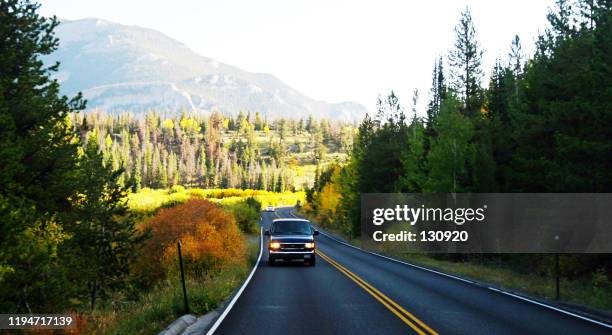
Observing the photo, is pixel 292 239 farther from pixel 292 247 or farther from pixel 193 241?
pixel 193 241

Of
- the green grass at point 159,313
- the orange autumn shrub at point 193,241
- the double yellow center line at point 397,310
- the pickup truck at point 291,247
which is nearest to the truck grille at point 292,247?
the pickup truck at point 291,247

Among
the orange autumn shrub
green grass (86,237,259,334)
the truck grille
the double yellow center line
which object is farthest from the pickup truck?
green grass (86,237,259,334)

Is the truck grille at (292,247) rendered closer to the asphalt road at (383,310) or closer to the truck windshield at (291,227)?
the truck windshield at (291,227)

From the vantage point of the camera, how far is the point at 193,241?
2627 cm

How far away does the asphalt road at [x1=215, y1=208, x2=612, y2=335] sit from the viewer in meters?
11.8

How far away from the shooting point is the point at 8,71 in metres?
18.8

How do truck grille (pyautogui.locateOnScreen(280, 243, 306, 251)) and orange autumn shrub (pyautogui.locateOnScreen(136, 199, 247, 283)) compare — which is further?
truck grille (pyautogui.locateOnScreen(280, 243, 306, 251))

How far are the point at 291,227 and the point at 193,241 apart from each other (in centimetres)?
501

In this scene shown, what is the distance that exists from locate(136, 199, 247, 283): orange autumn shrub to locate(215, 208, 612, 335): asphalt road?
4.51 m

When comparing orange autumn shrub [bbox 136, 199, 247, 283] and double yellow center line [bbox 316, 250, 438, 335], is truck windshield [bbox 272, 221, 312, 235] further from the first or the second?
double yellow center line [bbox 316, 250, 438, 335]

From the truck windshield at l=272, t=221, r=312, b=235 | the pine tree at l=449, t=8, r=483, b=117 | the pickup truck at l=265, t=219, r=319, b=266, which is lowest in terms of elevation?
the pickup truck at l=265, t=219, r=319, b=266

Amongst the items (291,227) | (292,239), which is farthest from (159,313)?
(291,227)

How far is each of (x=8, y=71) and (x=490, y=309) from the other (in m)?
16.4

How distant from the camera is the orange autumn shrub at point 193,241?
1015 inches
